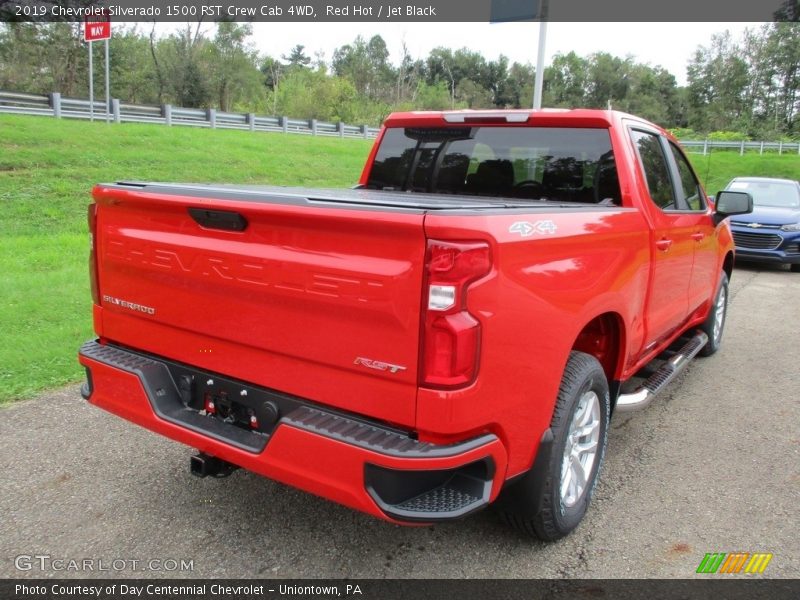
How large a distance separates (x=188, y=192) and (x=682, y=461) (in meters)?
3.19

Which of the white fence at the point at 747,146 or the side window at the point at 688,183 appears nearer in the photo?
the side window at the point at 688,183

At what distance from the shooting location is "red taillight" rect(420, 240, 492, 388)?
2.12m

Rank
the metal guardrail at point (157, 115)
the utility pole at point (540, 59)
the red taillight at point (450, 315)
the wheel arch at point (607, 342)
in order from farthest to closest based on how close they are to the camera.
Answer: the metal guardrail at point (157, 115) < the utility pole at point (540, 59) < the wheel arch at point (607, 342) < the red taillight at point (450, 315)

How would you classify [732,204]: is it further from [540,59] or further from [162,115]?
[162,115]

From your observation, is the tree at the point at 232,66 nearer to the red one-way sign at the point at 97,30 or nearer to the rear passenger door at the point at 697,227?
the red one-way sign at the point at 97,30

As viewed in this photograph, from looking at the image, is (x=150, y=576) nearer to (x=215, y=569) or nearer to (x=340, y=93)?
(x=215, y=569)

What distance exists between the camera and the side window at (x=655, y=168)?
12.9ft

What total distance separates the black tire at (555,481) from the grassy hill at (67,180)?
3455 millimetres

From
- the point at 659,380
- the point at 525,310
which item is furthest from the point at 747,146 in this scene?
the point at 525,310

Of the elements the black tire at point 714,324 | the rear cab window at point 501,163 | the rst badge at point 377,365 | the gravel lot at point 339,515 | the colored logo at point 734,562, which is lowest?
the gravel lot at point 339,515

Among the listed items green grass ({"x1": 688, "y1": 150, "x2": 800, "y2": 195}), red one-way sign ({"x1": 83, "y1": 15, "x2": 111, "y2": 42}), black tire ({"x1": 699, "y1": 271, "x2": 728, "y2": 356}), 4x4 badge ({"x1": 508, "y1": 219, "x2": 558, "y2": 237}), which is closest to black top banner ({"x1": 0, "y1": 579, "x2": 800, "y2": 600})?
4x4 badge ({"x1": 508, "y1": 219, "x2": 558, "y2": 237})

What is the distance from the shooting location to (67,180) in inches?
440

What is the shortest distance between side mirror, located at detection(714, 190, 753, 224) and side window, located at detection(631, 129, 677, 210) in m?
0.87

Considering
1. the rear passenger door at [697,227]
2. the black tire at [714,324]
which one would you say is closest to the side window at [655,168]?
the rear passenger door at [697,227]
